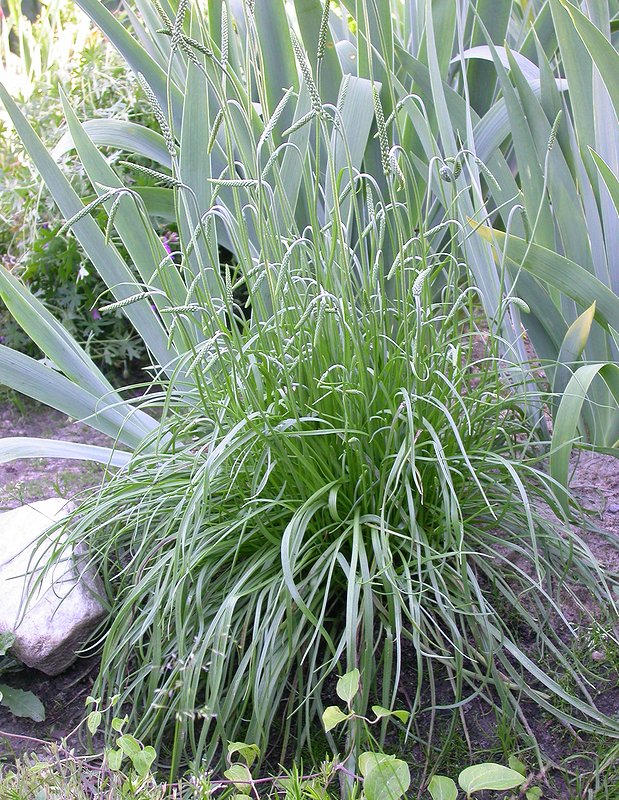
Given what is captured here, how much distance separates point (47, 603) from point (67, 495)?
536 mm

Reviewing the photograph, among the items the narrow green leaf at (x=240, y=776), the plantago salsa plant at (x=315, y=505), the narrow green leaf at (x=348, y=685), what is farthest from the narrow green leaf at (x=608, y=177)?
the narrow green leaf at (x=240, y=776)

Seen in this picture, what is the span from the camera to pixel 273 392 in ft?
4.92

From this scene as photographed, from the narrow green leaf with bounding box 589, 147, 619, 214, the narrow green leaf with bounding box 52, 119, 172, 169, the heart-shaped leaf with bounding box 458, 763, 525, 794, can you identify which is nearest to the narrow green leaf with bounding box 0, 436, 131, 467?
the narrow green leaf with bounding box 52, 119, 172, 169

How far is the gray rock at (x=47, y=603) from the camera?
1.57 m

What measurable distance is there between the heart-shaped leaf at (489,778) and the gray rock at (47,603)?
2.65 feet

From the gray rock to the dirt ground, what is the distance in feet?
0.18

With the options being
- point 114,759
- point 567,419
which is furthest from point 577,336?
point 114,759

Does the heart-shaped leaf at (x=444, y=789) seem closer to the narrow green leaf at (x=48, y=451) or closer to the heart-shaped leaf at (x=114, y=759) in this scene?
the heart-shaped leaf at (x=114, y=759)

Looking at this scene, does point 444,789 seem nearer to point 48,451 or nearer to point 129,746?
point 129,746

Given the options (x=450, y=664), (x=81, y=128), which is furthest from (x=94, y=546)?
(x=81, y=128)

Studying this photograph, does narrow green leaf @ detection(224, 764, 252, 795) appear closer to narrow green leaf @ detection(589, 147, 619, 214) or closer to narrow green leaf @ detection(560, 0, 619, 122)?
narrow green leaf @ detection(589, 147, 619, 214)

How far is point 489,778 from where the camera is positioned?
106 cm

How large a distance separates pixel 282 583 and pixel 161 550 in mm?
331

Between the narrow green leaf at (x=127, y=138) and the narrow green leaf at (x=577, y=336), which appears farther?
the narrow green leaf at (x=127, y=138)
